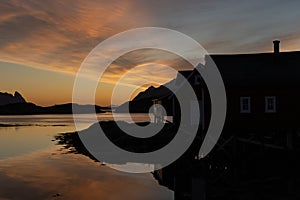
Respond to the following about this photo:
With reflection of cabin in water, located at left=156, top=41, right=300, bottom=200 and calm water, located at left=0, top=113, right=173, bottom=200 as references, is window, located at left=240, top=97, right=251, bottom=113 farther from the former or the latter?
calm water, located at left=0, top=113, right=173, bottom=200

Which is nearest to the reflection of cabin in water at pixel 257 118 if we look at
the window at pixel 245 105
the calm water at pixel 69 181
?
the window at pixel 245 105

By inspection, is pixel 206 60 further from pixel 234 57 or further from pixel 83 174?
pixel 83 174

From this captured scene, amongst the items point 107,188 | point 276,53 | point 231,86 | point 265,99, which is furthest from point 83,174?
point 276,53

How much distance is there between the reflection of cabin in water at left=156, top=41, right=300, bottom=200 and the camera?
910 inches

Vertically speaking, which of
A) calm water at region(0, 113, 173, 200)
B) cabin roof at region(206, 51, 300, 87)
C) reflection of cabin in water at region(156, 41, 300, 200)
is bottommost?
calm water at region(0, 113, 173, 200)

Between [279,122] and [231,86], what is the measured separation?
484 cm

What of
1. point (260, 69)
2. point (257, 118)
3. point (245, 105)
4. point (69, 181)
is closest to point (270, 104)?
point (257, 118)

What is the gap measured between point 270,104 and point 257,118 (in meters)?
1.59

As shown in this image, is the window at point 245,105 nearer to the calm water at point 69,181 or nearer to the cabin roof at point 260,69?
the cabin roof at point 260,69

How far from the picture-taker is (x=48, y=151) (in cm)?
4466

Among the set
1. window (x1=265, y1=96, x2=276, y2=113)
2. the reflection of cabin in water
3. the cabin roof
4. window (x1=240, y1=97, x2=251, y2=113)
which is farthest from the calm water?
the cabin roof

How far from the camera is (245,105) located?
27.1 m

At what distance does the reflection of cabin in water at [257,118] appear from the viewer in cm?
2312

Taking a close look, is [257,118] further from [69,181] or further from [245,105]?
[69,181]
